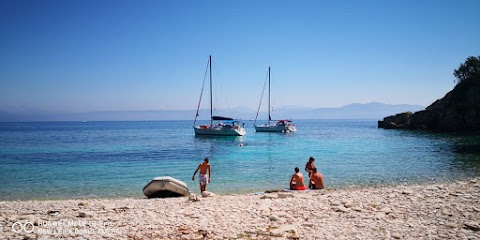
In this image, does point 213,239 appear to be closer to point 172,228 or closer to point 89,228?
point 172,228

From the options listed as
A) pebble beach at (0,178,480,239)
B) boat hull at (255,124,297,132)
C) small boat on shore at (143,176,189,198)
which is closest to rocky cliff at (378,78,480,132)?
boat hull at (255,124,297,132)

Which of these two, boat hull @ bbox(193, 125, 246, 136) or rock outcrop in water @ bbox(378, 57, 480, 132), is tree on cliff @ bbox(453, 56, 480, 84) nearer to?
rock outcrop in water @ bbox(378, 57, 480, 132)

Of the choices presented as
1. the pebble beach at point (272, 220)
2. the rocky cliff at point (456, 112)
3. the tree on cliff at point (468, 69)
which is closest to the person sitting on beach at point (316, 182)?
the pebble beach at point (272, 220)

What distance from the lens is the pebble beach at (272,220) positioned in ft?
25.4

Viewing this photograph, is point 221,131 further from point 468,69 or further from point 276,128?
point 468,69

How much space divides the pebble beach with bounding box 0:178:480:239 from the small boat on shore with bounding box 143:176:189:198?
7.34 ft

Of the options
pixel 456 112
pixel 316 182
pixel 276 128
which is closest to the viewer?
pixel 316 182

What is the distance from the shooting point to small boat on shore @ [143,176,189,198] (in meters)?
13.9

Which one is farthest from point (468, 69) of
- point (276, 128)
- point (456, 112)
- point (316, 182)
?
point (316, 182)

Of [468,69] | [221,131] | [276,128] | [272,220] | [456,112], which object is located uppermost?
[468,69]

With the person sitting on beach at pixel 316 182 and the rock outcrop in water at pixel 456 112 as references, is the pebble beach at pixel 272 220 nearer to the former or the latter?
the person sitting on beach at pixel 316 182

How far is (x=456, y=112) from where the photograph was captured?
7244 cm

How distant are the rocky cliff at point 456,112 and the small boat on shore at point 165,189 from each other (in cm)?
7584

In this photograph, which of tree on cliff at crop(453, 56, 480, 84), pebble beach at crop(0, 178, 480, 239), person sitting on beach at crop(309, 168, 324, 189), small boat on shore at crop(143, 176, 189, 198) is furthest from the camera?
tree on cliff at crop(453, 56, 480, 84)
